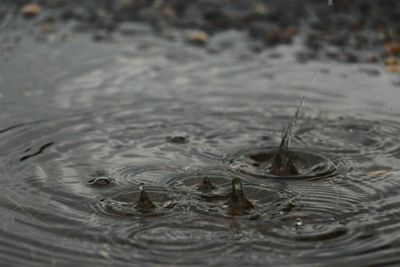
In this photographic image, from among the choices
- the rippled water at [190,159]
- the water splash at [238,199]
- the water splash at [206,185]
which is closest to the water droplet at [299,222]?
the rippled water at [190,159]

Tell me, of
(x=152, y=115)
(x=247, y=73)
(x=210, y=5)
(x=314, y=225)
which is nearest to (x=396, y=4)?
(x=210, y=5)

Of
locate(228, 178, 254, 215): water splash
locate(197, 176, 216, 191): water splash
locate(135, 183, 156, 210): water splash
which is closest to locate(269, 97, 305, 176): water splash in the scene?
locate(197, 176, 216, 191): water splash

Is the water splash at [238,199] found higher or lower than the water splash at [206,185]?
higher

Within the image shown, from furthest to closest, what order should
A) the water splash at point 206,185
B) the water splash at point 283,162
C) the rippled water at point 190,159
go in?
the water splash at point 283,162
the water splash at point 206,185
the rippled water at point 190,159

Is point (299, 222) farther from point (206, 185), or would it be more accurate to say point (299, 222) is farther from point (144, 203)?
point (144, 203)

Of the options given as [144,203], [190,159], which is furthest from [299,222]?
[190,159]

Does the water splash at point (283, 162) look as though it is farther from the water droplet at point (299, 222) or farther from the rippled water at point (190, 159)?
the water droplet at point (299, 222)

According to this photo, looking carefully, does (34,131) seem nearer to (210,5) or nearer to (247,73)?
(247,73)

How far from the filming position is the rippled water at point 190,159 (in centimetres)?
370

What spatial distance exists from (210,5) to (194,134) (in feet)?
14.3

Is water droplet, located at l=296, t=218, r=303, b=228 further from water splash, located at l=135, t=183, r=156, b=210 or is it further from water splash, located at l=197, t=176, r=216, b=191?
water splash, located at l=135, t=183, r=156, b=210

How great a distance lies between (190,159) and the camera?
4.80 metres

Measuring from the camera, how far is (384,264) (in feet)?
11.6

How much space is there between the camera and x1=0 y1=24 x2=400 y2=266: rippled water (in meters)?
3.70
